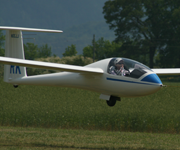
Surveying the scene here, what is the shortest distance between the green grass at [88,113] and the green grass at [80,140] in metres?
2.47

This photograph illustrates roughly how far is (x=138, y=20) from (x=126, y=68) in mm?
92787

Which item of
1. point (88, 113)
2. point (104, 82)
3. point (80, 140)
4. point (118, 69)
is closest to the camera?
point (118, 69)

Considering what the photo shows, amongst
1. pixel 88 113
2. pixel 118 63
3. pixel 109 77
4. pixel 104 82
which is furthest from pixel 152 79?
pixel 88 113

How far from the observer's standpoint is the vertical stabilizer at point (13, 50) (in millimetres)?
17500

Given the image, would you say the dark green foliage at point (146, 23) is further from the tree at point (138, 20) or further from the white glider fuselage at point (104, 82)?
the white glider fuselage at point (104, 82)

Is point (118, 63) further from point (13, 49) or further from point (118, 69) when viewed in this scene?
point (13, 49)

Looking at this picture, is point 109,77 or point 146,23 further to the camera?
point 146,23

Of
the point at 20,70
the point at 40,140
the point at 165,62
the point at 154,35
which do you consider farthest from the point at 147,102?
the point at 154,35

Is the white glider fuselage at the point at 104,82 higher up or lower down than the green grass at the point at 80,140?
Result: higher up

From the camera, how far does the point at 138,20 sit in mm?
103562

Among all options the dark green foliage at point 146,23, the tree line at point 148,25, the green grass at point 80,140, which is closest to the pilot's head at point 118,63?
the green grass at point 80,140

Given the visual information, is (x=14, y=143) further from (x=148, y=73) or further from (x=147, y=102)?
(x=147, y=102)

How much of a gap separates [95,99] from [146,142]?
57.7 ft

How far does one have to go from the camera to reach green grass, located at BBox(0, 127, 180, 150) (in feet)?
72.5
